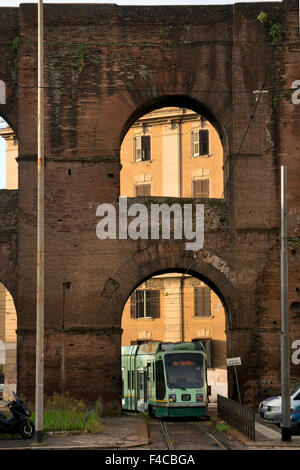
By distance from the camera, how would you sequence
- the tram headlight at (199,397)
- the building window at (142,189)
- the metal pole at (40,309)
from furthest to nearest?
the building window at (142,189), the tram headlight at (199,397), the metal pole at (40,309)

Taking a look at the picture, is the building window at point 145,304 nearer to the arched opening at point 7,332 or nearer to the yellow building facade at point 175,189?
the yellow building facade at point 175,189

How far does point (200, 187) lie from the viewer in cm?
4806

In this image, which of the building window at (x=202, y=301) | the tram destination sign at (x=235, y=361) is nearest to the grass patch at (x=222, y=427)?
the tram destination sign at (x=235, y=361)

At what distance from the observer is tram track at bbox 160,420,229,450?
18.6 metres

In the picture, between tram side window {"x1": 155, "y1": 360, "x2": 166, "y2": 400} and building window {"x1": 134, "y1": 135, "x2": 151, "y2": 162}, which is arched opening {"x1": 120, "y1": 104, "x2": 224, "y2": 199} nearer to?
building window {"x1": 134, "y1": 135, "x2": 151, "y2": 162}

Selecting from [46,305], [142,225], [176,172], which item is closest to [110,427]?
[46,305]

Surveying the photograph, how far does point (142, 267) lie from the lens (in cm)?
2756

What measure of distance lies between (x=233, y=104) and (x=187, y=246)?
470 cm

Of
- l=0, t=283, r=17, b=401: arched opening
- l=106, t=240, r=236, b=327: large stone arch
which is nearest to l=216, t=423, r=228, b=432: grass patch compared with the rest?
l=106, t=240, r=236, b=327: large stone arch

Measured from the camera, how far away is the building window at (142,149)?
1966 inches

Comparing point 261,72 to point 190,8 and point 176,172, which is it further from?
point 176,172

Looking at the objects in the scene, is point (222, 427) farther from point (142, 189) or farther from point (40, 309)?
point (142, 189)

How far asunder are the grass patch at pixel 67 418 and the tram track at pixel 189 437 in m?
1.81

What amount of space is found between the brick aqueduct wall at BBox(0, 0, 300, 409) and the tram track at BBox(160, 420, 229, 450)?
9.35 feet
